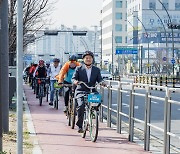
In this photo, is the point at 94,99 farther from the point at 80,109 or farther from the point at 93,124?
the point at 80,109

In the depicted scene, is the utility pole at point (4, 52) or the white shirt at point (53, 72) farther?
the white shirt at point (53, 72)

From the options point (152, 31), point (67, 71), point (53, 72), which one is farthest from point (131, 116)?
point (152, 31)

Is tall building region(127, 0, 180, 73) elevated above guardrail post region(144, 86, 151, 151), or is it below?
above

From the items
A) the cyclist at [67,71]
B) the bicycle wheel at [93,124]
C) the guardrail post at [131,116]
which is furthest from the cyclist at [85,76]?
the cyclist at [67,71]

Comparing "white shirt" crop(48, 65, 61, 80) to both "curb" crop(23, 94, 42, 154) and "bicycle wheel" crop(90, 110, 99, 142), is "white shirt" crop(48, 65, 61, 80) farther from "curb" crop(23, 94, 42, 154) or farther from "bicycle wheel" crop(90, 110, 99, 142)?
"bicycle wheel" crop(90, 110, 99, 142)

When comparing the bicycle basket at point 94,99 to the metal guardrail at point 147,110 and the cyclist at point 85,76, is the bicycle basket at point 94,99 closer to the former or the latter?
the cyclist at point 85,76

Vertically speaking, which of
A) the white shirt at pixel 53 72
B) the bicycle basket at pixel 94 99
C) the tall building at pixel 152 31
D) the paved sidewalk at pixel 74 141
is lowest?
the paved sidewalk at pixel 74 141

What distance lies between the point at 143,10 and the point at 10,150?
104m

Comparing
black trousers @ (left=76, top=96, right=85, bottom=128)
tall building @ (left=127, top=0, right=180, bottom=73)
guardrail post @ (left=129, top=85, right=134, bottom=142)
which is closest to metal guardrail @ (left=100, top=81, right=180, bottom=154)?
guardrail post @ (left=129, top=85, right=134, bottom=142)

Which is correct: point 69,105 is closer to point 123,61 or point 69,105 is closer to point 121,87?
point 121,87

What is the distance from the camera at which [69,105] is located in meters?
13.4

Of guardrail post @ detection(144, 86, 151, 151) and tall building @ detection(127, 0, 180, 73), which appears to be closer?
guardrail post @ detection(144, 86, 151, 151)

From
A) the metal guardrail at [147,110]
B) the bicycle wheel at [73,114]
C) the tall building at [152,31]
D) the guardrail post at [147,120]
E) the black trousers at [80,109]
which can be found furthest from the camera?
the tall building at [152,31]

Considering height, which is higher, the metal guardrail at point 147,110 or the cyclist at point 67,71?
the cyclist at point 67,71
